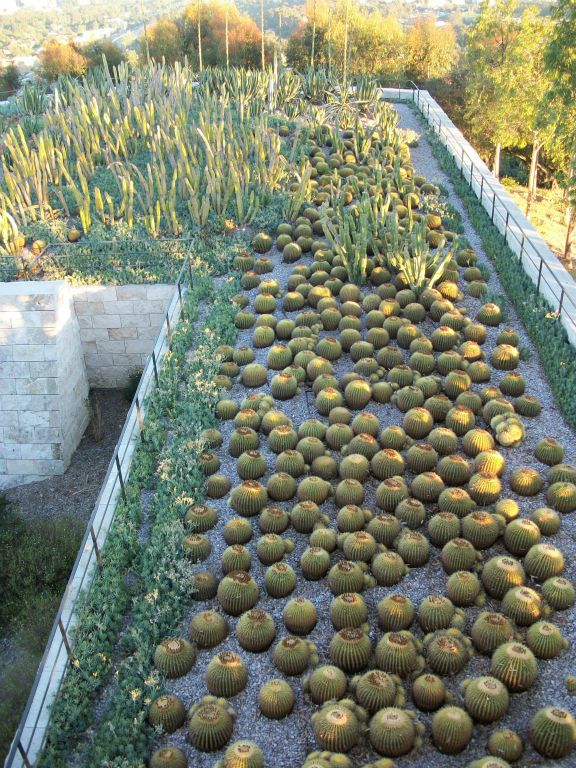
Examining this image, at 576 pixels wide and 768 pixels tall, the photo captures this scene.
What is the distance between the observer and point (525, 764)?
493 cm

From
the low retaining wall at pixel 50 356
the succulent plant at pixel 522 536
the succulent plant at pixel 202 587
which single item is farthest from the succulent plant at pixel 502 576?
the low retaining wall at pixel 50 356

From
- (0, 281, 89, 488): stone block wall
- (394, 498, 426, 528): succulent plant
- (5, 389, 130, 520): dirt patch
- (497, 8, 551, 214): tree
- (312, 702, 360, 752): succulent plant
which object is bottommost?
(5, 389, 130, 520): dirt patch

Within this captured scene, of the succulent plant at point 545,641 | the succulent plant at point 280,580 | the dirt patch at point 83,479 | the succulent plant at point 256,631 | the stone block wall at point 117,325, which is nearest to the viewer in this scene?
the succulent plant at point 545,641

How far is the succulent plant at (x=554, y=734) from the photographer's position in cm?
489

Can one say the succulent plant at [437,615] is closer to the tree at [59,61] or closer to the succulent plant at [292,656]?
the succulent plant at [292,656]

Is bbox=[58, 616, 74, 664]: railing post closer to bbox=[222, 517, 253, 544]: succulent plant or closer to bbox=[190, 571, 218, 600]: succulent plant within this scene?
bbox=[190, 571, 218, 600]: succulent plant

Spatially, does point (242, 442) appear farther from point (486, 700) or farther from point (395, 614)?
point (486, 700)

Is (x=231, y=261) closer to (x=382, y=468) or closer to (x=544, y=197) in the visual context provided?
(x=382, y=468)

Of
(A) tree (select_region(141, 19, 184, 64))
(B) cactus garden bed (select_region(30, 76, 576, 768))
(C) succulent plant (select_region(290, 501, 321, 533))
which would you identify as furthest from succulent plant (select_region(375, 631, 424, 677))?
(A) tree (select_region(141, 19, 184, 64))

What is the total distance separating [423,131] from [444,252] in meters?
10.00

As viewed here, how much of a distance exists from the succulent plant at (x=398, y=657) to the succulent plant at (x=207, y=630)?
4.43 ft

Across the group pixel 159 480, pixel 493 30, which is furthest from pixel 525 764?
pixel 493 30

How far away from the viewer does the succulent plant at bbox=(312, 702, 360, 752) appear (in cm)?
499

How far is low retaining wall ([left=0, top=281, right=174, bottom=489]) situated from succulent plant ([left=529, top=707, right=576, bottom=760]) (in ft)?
27.8
